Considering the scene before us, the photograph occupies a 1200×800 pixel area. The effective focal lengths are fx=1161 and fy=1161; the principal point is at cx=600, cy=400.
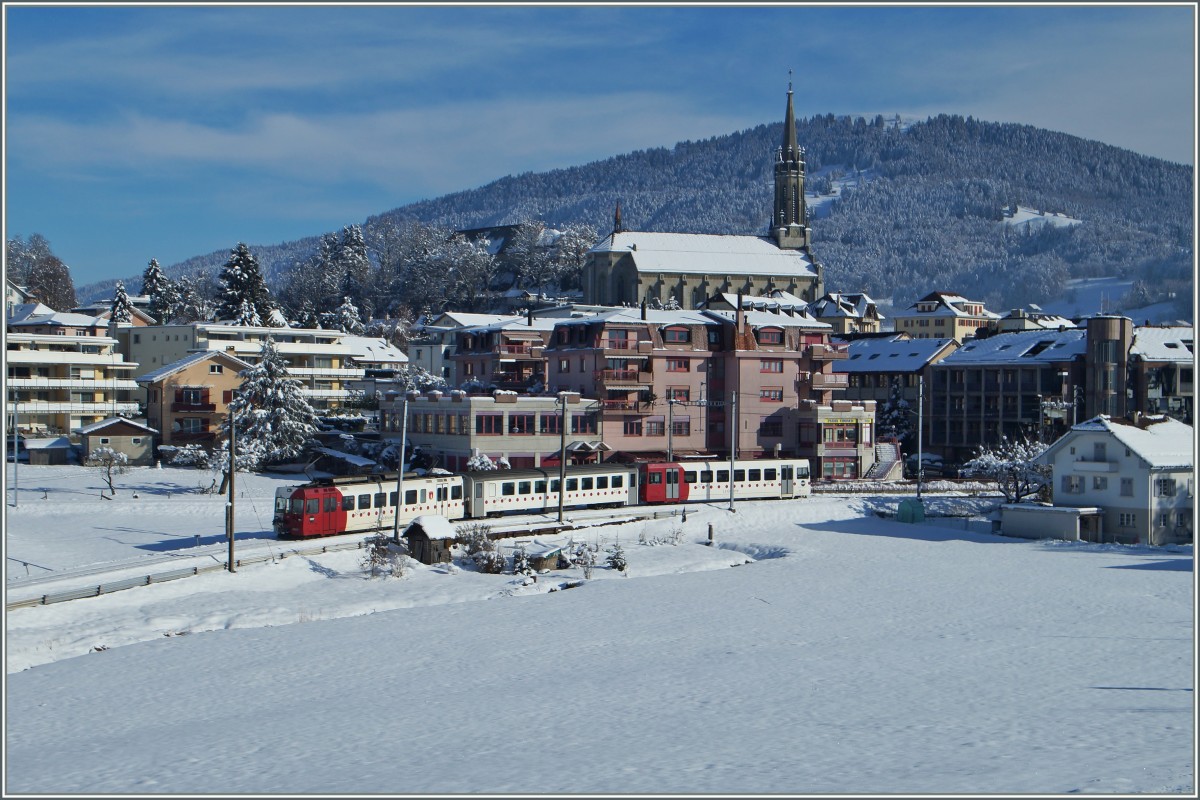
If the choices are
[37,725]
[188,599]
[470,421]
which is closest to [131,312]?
[470,421]

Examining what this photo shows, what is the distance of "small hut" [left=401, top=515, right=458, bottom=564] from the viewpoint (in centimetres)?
3909

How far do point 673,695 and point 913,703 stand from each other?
4.78 m

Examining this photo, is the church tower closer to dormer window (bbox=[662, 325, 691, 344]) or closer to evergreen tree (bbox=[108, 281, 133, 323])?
evergreen tree (bbox=[108, 281, 133, 323])

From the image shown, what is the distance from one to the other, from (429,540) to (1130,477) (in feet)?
95.2

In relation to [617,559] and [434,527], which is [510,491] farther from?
[617,559]

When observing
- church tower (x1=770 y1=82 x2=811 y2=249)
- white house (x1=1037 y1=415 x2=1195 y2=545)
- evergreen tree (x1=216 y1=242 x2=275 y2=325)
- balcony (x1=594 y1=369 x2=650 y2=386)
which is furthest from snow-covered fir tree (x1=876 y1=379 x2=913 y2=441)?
church tower (x1=770 y1=82 x2=811 y2=249)

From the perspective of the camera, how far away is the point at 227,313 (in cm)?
9862

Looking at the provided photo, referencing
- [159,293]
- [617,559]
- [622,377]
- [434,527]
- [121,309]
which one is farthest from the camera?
[159,293]

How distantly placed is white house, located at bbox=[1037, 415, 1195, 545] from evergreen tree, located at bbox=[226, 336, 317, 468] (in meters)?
37.7

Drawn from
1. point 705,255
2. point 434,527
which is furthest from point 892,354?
point 705,255

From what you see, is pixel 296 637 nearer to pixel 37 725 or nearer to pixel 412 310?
pixel 37 725

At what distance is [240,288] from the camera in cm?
9875

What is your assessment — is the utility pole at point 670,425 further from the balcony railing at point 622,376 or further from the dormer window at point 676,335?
the dormer window at point 676,335

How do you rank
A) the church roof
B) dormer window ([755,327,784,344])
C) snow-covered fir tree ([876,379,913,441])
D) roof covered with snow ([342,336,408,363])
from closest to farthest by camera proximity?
1. dormer window ([755,327,784,344])
2. snow-covered fir tree ([876,379,913,441])
3. roof covered with snow ([342,336,408,363])
4. the church roof
